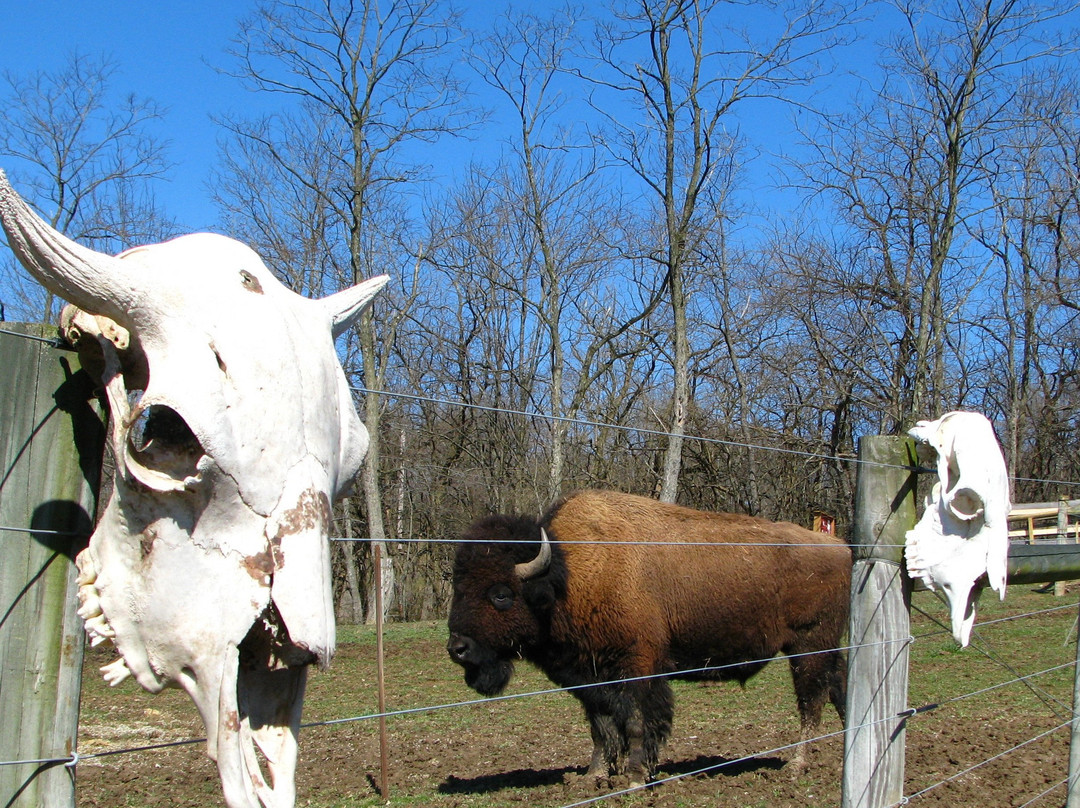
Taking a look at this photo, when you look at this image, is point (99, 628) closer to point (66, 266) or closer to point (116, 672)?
point (116, 672)

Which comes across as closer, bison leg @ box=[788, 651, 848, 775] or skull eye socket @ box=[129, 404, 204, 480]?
skull eye socket @ box=[129, 404, 204, 480]

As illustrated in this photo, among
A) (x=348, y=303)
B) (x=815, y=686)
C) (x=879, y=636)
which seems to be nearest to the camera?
(x=348, y=303)

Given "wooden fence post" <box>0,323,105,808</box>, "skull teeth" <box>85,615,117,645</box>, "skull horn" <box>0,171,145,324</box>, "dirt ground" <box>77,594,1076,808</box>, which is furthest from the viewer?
"dirt ground" <box>77,594,1076,808</box>

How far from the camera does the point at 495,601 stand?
750 cm

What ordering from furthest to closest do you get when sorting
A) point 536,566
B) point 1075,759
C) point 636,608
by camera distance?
point 636,608
point 536,566
point 1075,759

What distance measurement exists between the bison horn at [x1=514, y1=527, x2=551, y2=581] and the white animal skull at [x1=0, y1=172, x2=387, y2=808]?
586 cm

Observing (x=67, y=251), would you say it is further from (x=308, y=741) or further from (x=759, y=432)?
(x=759, y=432)

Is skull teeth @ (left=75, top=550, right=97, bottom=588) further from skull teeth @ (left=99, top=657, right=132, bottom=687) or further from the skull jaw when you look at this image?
skull teeth @ (left=99, top=657, right=132, bottom=687)

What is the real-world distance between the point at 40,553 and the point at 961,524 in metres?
2.73

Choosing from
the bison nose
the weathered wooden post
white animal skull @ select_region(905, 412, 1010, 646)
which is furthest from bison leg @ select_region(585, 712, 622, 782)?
white animal skull @ select_region(905, 412, 1010, 646)

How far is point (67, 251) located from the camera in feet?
4.76

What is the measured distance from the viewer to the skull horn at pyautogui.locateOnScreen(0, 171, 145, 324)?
1.39m

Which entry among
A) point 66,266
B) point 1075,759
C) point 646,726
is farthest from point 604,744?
point 66,266

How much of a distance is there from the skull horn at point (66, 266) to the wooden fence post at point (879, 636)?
2424 millimetres
